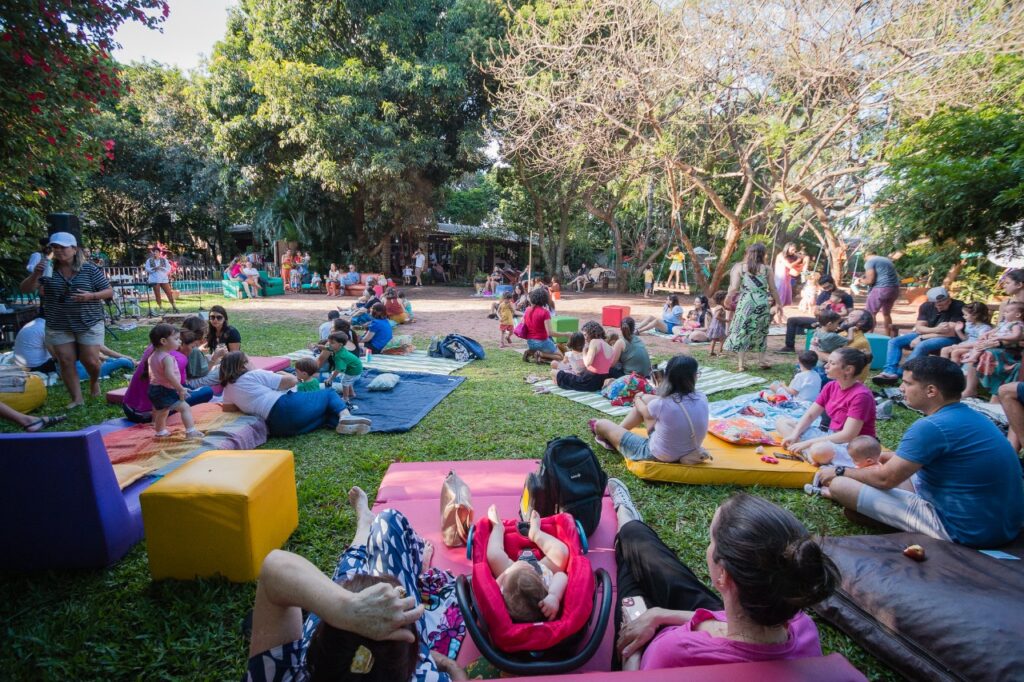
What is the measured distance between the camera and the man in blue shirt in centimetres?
284

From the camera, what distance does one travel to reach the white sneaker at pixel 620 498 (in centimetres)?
332

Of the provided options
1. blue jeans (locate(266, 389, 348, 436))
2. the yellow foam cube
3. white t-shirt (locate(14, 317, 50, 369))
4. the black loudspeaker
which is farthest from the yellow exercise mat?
the black loudspeaker

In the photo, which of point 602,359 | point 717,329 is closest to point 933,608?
point 602,359

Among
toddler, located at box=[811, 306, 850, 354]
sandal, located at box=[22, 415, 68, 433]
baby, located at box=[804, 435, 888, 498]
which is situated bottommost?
sandal, located at box=[22, 415, 68, 433]

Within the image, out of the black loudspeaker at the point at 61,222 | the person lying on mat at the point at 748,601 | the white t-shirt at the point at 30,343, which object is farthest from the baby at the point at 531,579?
the black loudspeaker at the point at 61,222

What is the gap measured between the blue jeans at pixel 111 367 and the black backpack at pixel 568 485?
23.3ft

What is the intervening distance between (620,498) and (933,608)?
167cm

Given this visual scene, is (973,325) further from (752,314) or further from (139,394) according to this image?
(139,394)

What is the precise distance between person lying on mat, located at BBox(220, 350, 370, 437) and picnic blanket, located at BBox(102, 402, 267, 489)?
122 millimetres

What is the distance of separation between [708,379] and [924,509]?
4626mm

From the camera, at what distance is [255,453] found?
10.9ft

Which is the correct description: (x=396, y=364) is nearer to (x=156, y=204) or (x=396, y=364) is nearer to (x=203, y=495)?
(x=203, y=495)

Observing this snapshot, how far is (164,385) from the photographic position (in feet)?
15.1

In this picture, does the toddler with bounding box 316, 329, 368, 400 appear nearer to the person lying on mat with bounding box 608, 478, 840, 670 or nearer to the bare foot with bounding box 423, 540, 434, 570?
the bare foot with bounding box 423, 540, 434, 570
